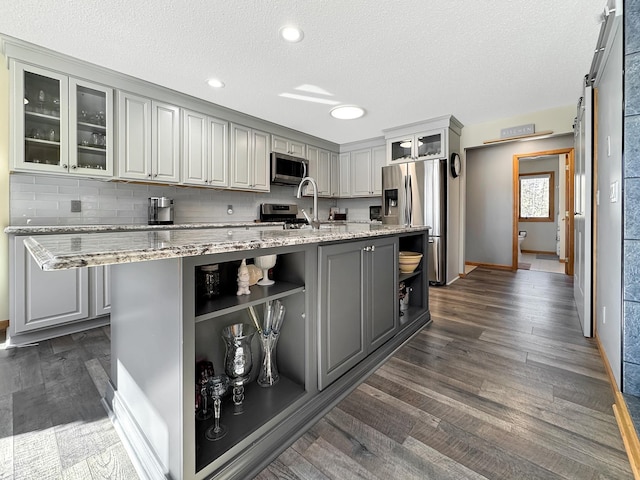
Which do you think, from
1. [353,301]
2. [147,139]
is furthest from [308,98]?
[353,301]

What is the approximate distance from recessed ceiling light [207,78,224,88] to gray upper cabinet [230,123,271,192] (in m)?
0.79

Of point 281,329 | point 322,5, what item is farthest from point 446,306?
point 322,5

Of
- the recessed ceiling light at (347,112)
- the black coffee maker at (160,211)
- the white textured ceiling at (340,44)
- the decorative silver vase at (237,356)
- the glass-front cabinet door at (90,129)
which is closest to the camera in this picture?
the decorative silver vase at (237,356)

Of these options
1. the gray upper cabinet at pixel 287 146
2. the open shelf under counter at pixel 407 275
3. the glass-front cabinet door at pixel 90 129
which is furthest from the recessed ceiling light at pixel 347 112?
the glass-front cabinet door at pixel 90 129

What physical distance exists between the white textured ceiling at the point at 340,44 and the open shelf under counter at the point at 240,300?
1849 mm

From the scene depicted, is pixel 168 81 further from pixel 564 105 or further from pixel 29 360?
pixel 564 105

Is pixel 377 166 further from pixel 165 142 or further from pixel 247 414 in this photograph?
pixel 247 414

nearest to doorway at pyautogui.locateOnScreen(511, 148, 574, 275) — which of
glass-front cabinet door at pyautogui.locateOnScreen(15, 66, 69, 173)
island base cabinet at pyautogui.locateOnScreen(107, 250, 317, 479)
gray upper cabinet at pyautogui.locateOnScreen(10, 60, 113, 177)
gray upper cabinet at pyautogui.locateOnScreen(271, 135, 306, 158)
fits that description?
gray upper cabinet at pyautogui.locateOnScreen(271, 135, 306, 158)

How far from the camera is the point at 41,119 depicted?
2506 mm

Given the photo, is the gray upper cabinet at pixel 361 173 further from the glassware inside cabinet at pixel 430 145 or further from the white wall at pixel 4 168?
the white wall at pixel 4 168

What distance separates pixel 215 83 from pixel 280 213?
2087 millimetres

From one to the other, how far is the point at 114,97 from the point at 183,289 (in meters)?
2.94

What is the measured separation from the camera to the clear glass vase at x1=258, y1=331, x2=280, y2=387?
4.69 ft

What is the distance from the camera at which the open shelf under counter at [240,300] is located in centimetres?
104
